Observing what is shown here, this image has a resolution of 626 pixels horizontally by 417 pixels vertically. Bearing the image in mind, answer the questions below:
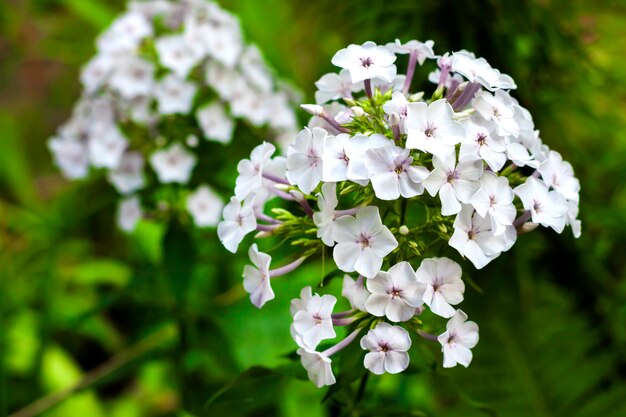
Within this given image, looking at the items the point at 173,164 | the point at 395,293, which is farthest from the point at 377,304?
the point at 173,164

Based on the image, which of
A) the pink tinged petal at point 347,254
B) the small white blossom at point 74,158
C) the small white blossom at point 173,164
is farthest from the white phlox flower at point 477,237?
the small white blossom at point 74,158

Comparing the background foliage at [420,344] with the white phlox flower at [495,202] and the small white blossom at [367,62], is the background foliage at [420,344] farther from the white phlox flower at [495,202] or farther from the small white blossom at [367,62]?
the small white blossom at [367,62]

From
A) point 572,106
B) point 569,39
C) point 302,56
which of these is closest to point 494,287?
point 572,106

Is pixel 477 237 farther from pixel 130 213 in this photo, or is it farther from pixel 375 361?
pixel 130 213

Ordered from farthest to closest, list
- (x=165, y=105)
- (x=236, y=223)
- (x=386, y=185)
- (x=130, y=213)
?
(x=130, y=213), (x=165, y=105), (x=236, y=223), (x=386, y=185)

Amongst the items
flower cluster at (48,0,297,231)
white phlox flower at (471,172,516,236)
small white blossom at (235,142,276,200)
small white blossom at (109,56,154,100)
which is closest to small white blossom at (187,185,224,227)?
flower cluster at (48,0,297,231)

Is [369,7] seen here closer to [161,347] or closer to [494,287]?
[494,287]
